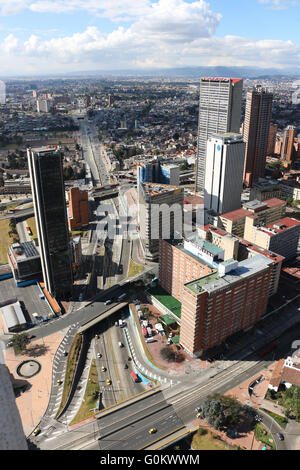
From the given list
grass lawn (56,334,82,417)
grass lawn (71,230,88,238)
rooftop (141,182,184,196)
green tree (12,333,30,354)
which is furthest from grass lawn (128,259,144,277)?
green tree (12,333,30,354)

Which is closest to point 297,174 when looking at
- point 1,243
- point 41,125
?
point 1,243

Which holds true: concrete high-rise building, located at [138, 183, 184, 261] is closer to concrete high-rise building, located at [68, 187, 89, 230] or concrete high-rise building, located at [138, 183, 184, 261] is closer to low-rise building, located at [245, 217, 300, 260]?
low-rise building, located at [245, 217, 300, 260]

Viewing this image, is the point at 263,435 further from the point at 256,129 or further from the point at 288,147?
the point at 288,147

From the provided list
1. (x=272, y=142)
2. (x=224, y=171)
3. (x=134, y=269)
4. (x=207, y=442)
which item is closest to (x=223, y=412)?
(x=207, y=442)

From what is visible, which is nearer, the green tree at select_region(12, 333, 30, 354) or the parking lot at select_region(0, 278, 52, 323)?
the green tree at select_region(12, 333, 30, 354)

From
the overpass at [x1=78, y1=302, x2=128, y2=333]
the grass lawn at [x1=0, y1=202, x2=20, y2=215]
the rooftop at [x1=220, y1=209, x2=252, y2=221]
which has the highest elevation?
the rooftop at [x1=220, y1=209, x2=252, y2=221]

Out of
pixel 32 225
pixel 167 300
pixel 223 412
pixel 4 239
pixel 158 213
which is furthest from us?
pixel 32 225
